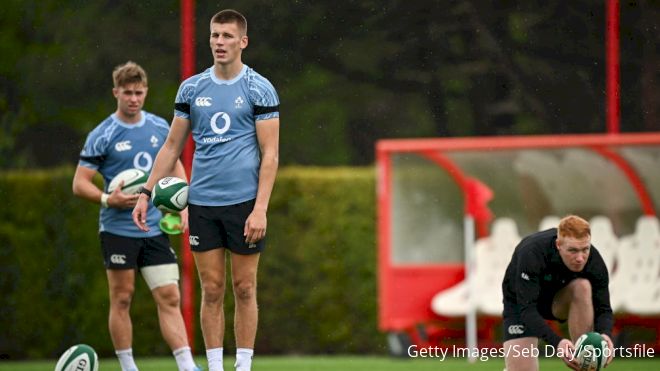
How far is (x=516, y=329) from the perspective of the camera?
7352 millimetres

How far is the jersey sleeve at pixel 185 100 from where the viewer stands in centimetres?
712

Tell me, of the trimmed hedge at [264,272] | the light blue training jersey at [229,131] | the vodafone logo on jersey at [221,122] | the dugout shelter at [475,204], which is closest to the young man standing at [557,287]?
the light blue training jersey at [229,131]

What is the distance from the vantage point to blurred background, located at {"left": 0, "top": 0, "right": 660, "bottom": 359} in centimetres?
1199

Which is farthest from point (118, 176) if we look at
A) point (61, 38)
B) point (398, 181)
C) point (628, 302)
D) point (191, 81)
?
point (61, 38)

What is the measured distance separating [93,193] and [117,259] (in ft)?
1.34

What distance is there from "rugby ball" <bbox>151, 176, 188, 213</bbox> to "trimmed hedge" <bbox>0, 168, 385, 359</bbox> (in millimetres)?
4690

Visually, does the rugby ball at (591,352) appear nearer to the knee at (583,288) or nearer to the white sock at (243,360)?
the knee at (583,288)

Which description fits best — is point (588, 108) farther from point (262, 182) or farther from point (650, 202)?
point (262, 182)

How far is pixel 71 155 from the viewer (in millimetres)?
13094

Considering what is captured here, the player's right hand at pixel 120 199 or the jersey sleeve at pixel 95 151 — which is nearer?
the player's right hand at pixel 120 199

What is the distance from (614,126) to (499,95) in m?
1.55

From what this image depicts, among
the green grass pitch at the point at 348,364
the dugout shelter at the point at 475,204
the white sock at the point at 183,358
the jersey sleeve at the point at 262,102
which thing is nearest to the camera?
the jersey sleeve at the point at 262,102

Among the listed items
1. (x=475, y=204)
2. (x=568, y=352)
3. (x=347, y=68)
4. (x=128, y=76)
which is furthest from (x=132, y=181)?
(x=347, y=68)

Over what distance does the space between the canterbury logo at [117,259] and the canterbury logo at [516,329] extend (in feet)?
7.52
